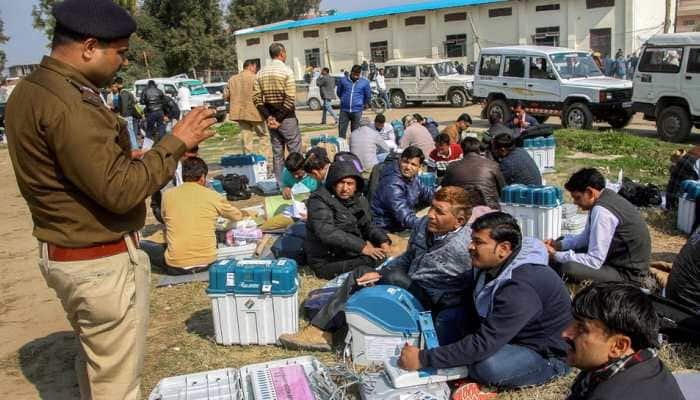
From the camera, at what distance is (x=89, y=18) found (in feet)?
7.40

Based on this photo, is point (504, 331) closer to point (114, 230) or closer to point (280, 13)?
point (114, 230)

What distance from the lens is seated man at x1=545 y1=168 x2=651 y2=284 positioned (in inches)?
173

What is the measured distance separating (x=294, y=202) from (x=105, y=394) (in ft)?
13.9

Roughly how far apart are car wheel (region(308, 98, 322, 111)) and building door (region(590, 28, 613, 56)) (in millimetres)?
12365

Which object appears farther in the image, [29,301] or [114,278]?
[29,301]

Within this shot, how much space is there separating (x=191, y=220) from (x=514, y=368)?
10.8ft

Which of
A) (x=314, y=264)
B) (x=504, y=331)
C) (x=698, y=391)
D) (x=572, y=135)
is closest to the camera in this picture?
(x=698, y=391)

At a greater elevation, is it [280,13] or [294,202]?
[280,13]

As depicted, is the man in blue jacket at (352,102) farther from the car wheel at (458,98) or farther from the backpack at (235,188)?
the car wheel at (458,98)

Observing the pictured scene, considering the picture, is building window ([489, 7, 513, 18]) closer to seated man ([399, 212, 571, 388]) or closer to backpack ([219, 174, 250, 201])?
backpack ([219, 174, 250, 201])

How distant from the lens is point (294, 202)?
6.81 meters

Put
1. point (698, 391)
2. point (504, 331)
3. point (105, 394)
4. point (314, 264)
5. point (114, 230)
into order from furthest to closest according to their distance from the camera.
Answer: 1. point (314, 264)
2. point (504, 331)
3. point (698, 391)
4. point (105, 394)
5. point (114, 230)

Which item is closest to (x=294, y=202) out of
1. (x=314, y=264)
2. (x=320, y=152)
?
(x=320, y=152)

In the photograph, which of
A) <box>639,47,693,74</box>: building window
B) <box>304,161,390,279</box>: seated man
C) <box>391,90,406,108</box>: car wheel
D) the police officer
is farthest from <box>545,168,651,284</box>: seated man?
<box>391,90,406,108</box>: car wheel
